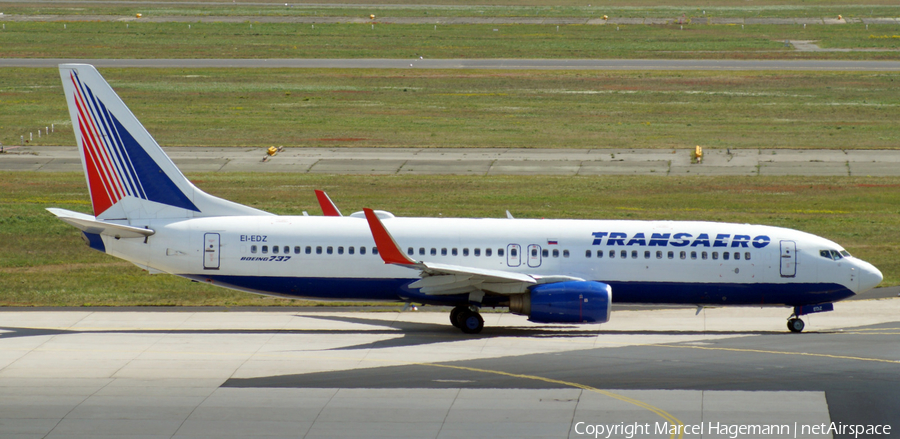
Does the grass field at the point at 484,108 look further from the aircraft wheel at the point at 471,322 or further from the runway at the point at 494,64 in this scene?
the aircraft wheel at the point at 471,322

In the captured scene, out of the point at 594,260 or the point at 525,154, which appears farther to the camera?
the point at 525,154

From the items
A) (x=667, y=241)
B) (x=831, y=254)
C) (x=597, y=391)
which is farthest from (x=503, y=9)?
(x=597, y=391)

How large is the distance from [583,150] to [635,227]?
112 feet

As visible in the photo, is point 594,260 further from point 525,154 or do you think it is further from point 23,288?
point 525,154

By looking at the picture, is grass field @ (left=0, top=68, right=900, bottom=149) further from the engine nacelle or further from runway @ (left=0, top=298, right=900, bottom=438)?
the engine nacelle

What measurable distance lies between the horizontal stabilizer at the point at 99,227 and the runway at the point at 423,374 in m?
A: 3.10

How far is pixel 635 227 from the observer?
32.7 metres

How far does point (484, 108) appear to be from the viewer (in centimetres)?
8162

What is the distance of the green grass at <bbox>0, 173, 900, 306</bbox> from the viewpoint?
129 feet

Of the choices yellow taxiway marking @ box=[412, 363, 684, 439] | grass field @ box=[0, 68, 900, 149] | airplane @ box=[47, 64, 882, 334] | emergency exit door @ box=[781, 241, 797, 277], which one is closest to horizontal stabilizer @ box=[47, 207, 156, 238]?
airplane @ box=[47, 64, 882, 334]

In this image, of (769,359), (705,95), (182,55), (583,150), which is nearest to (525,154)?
(583,150)

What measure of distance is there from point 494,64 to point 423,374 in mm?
79463

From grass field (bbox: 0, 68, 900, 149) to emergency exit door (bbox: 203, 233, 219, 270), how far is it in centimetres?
3614

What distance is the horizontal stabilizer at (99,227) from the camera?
31391 mm
